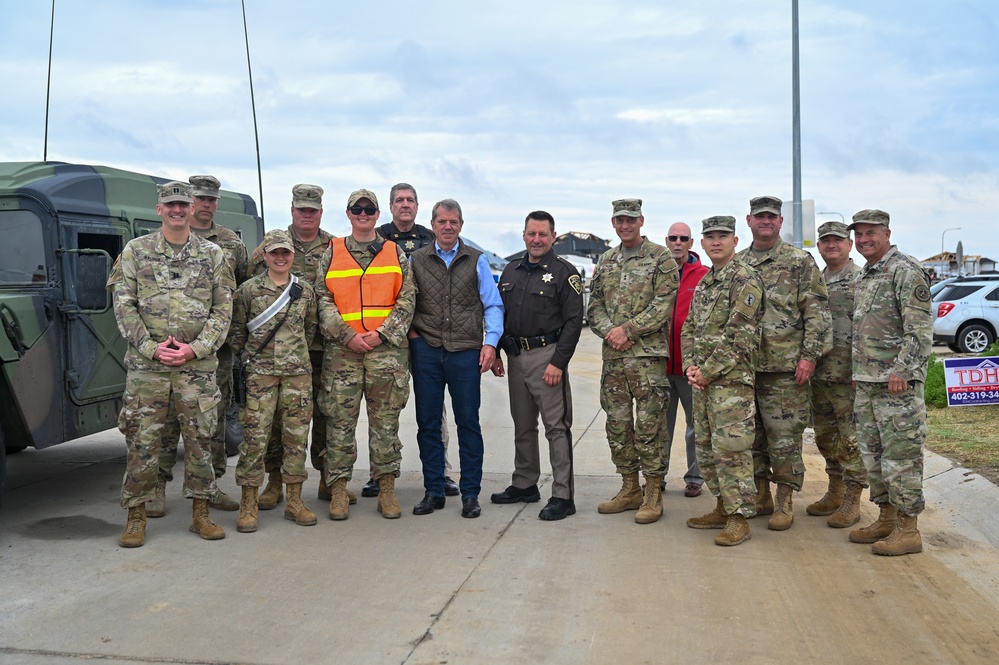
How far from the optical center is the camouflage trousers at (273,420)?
6246 mm

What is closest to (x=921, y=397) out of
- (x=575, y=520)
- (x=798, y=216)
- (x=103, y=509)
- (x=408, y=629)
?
(x=575, y=520)

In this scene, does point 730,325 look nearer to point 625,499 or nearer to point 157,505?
point 625,499

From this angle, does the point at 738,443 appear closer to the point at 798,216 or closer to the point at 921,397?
the point at 921,397

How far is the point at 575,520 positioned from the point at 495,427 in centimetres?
413

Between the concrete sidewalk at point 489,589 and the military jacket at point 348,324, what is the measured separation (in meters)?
1.24

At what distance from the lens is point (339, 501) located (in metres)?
6.50

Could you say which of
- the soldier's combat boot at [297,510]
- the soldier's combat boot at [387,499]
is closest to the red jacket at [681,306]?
the soldier's combat boot at [387,499]

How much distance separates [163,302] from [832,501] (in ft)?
15.0

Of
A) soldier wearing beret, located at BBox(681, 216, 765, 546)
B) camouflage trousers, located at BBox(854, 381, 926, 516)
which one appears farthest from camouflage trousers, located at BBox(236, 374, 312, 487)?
camouflage trousers, located at BBox(854, 381, 926, 516)

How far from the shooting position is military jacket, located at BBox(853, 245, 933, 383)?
5617 millimetres

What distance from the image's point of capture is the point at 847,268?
21.9ft

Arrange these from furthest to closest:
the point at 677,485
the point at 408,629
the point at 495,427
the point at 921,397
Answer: the point at 495,427, the point at 677,485, the point at 921,397, the point at 408,629

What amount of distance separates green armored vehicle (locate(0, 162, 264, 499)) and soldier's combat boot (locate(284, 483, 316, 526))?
59.2 inches

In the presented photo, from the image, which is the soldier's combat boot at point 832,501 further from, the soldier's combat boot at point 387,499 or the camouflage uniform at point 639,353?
the soldier's combat boot at point 387,499
